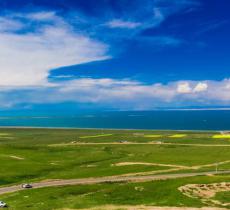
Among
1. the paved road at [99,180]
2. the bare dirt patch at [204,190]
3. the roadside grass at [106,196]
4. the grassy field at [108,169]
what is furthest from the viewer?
the paved road at [99,180]

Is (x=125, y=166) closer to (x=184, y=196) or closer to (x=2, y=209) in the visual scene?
(x=184, y=196)

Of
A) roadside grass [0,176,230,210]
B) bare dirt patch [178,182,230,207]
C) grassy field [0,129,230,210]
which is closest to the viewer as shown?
roadside grass [0,176,230,210]

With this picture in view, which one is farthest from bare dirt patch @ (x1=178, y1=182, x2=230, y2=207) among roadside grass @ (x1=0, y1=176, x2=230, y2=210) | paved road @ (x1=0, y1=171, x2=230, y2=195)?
paved road @ (x1=0, y1=171, x2=230, y2=195)

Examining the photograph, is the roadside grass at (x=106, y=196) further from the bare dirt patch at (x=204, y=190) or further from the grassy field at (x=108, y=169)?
the bare dirt patch at (x=204, y=190)

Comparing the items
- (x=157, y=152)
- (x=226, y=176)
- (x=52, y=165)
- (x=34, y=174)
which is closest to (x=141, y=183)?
(x=226, y=176)

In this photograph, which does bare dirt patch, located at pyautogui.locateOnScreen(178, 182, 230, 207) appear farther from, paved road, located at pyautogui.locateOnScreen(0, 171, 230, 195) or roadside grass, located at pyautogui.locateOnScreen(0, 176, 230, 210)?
paved road, located at pyautogui.locateOnScreen(0, 171, 230, 195)

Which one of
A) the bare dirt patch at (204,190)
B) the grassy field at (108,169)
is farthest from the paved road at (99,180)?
the bare dirt patch at (204,190)
